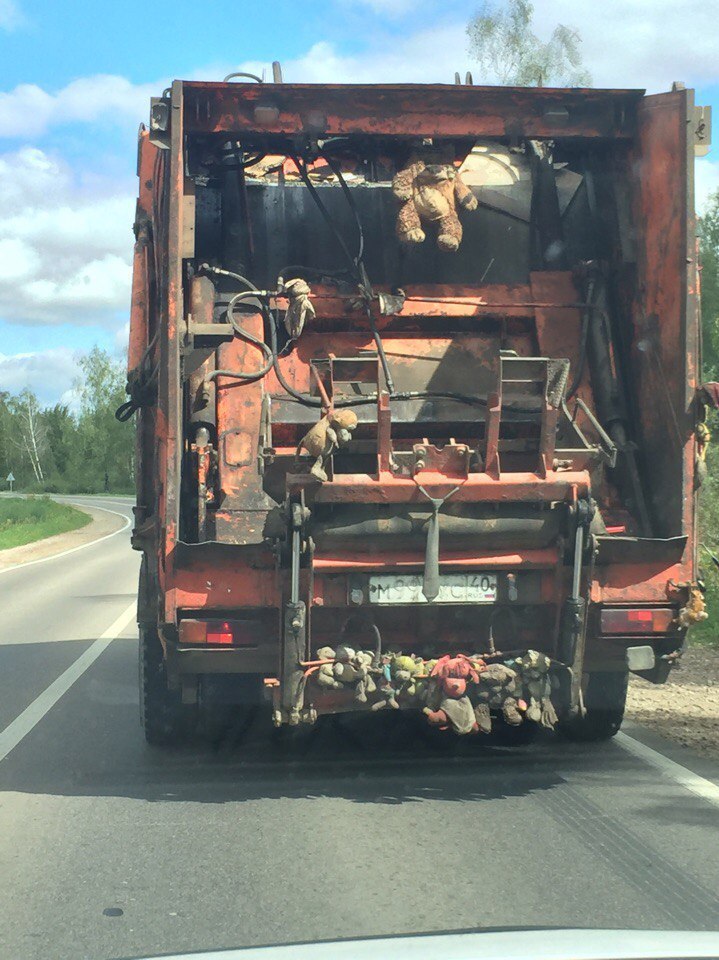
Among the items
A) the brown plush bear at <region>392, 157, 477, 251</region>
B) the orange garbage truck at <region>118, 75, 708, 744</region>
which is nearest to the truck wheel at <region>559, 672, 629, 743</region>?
the orange garbage truck at <region>118, 75, 708, 744</region>

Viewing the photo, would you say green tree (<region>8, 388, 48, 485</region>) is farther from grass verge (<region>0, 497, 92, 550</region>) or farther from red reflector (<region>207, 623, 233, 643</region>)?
red reflector (<region>207, 623, 233, 643</region>)

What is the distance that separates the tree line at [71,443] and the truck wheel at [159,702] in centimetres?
9760

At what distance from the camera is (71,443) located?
4560 inches

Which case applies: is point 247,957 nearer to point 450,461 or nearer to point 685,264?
point 450,461

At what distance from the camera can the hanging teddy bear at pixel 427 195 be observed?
670cm

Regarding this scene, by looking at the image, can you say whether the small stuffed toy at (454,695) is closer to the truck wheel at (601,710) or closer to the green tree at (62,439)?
the truck wheel at (601,710)

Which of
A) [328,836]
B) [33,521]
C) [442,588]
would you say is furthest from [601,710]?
[33,521]

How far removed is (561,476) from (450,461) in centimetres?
50

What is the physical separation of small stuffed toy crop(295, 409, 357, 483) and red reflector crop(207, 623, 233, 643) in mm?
852

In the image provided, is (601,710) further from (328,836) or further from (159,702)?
(159,702)

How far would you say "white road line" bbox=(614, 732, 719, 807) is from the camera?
578cm

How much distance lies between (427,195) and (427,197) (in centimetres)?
1

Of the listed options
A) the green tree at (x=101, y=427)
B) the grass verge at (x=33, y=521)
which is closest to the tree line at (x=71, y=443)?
the green tree at (x=101, y=427)

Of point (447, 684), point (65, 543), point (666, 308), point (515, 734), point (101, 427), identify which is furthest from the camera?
point (101, 427)
